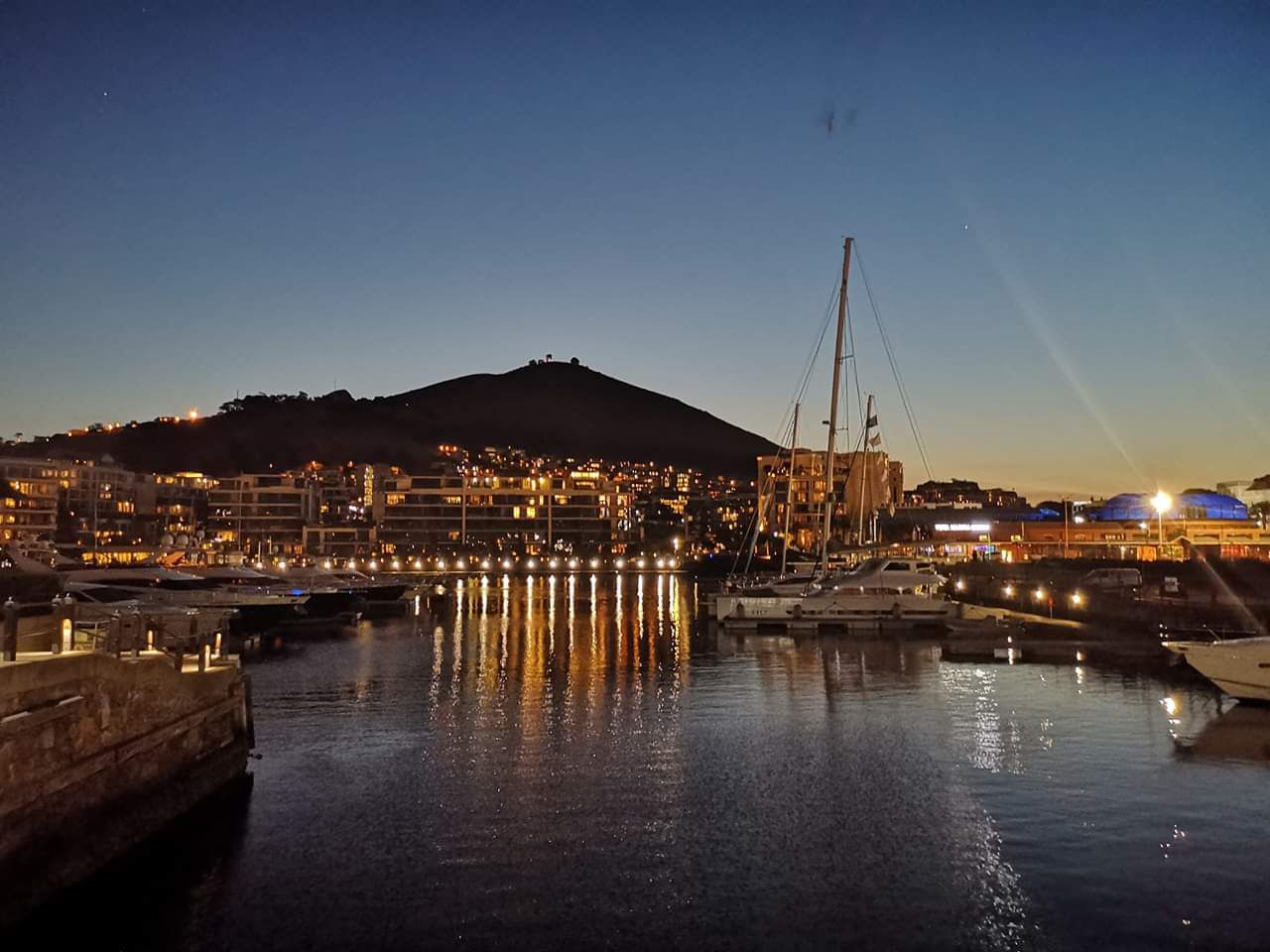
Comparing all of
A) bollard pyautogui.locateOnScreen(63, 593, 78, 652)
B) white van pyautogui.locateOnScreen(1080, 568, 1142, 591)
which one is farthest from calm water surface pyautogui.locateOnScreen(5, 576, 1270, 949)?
white van pyautogui.locateOnScreen(1080, 568, 1142, 591)

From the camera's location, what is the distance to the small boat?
81.5 feet

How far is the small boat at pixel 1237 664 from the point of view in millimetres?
24844

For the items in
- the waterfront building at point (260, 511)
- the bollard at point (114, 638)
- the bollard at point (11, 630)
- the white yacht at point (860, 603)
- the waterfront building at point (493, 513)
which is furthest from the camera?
the waterfront building at point (493, 513)

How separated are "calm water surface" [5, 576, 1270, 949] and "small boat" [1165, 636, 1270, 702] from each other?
2.11 feet

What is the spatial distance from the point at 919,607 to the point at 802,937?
3820 centimetres

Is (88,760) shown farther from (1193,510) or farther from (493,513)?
(493,513)

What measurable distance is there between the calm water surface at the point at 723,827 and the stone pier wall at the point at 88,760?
0.49m

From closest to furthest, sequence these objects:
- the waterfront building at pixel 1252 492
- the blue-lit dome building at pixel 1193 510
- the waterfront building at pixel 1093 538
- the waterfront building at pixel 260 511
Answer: the waterfront building at pixel 1093 538, the blue-lit dome building at pixel 1193 510, the waterfront building at pixel 1252 492, the waterfront building at pixel 260 511

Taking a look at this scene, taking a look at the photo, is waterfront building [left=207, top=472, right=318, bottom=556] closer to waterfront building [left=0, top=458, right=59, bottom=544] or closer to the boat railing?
waterfront building [left=0, top=458, right=59, bottom=544]

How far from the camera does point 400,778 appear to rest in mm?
18703

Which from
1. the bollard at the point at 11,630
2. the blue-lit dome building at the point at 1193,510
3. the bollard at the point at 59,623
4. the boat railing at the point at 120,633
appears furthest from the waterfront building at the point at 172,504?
the bollard at the point at 11,630

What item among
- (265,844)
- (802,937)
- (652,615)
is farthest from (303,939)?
(652,615)

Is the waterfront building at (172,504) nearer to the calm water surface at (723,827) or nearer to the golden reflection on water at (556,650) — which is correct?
the golden reflection on water at (556,650)

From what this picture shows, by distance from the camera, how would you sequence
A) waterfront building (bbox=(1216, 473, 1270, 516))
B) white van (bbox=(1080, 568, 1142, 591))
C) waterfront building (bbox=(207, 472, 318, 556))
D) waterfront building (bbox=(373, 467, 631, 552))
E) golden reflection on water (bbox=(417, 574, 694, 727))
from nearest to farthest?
1. golden reflection on water (bbox=(417, 574, 694, 727))
2. white van (bbox=(1080, 568, 1142, 591))
3. waterfront building (bbox=(1216, 473, 1270, 516))
4. waterfront building (bbox=(207, 472, 318, 556))
5. waterfront building (bbox=(373, 467, 631, 552))
